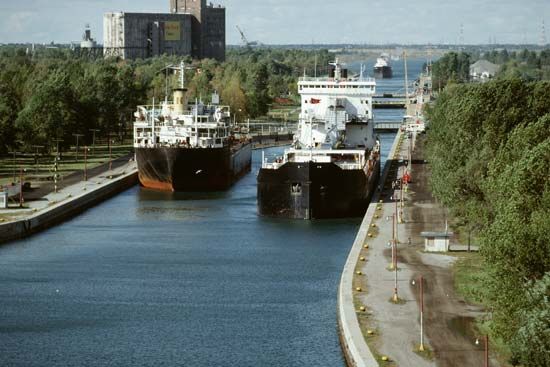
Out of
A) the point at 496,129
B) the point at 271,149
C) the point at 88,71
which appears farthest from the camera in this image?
the point at 88,71

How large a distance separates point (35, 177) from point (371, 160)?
18559 millimetres

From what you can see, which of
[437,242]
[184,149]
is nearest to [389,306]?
[437,242]

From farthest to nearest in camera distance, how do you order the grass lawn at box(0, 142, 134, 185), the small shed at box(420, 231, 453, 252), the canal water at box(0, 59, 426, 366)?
the grass lawn at box(0, 142, 134, 185) → the small shed at box(420, 231, 453, 252) → the canal water at box(0, 59, 426, 366)

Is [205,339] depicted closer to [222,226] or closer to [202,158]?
[222,226]

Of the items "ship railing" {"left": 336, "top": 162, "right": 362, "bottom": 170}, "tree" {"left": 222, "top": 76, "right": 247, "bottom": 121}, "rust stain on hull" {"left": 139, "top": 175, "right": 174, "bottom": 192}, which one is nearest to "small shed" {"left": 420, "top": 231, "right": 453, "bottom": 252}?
"ship railing" {"left": 336, "top": 162, "right": 362, "bottom": 170}

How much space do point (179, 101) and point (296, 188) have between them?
22.4 meters

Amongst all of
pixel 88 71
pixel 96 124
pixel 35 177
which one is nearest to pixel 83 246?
pixel 35 177

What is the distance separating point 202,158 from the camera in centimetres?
7688

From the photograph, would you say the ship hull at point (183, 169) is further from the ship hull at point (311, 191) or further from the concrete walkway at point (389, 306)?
the concrete walkway at point (389, 306)

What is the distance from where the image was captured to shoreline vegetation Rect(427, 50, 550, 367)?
28.4 meters

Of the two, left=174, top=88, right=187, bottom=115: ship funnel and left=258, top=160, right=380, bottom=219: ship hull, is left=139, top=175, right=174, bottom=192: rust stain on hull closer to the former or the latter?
left=174, top=88, right=187, bottom=115: ship funnel

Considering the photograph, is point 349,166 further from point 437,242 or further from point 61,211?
point 437,242

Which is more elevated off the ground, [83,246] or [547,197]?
[547,197]

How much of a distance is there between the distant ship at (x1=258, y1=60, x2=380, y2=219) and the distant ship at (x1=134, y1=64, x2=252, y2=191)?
222 inches
